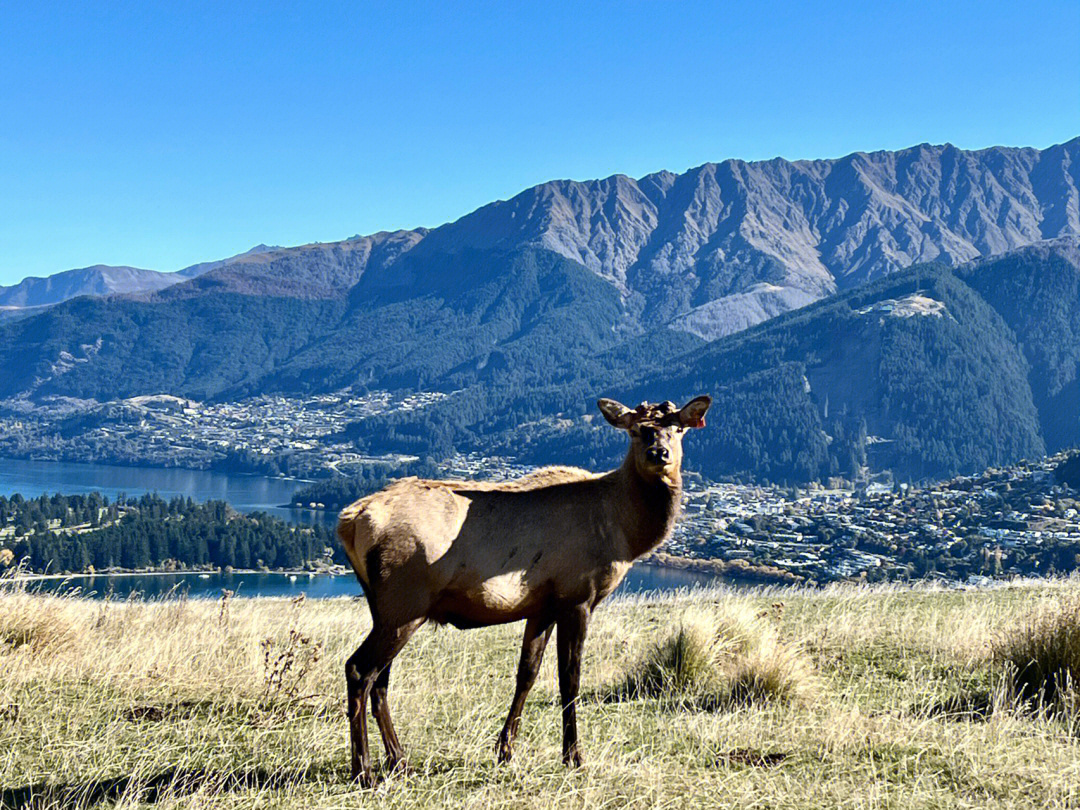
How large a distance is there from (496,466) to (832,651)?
6926 inches

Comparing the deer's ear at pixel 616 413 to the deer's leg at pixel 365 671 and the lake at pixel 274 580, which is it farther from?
the lake at pixel 274 580

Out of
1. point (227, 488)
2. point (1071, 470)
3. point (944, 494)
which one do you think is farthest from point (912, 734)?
point (227, 488)

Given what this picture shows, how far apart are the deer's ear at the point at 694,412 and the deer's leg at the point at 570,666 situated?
150cm

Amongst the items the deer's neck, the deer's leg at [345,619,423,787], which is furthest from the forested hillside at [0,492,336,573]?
the deer's neck

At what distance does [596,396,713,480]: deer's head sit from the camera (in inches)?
272

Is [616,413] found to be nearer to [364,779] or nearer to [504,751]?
[504,751]

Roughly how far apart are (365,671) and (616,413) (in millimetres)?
2540

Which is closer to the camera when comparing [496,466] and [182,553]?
[182,553]

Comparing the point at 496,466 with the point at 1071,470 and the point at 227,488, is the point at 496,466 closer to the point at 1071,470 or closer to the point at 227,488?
the point at 227,488

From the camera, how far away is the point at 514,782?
6316 mm

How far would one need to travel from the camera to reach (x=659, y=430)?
22.9 ft

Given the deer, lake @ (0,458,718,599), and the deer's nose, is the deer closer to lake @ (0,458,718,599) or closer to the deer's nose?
the deer's nose

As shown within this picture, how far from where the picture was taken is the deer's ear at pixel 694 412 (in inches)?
275

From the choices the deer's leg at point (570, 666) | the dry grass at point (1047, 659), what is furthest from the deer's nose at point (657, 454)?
the dry grass at point (1047, 659)
